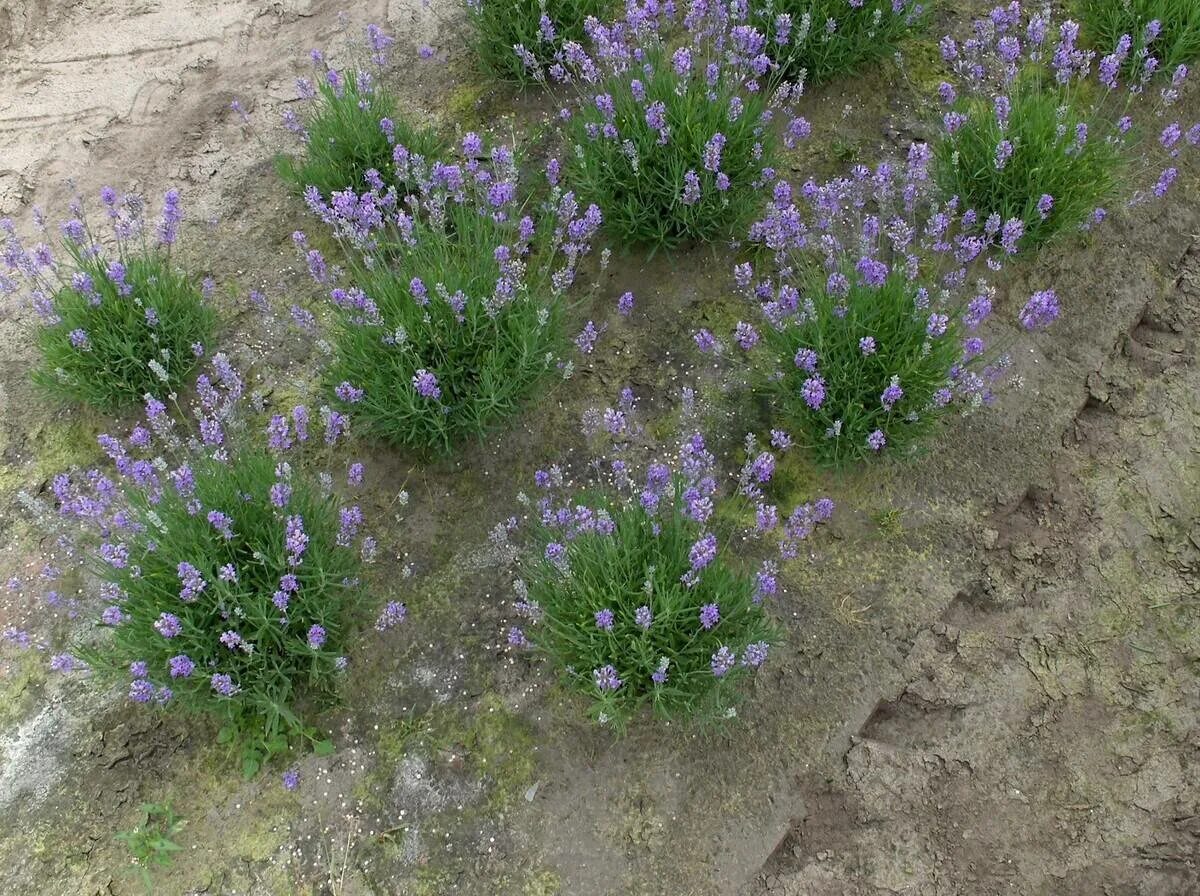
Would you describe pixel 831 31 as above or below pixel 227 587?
above

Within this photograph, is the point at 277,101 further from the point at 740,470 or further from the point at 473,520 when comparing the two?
the point at 740,470

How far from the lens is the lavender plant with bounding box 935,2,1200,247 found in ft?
11.7

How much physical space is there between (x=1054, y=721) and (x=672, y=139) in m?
2.55

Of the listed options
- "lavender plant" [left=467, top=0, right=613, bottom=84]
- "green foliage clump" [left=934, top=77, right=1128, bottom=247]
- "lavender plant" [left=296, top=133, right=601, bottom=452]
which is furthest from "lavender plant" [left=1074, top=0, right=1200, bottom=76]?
"lavender plant" [left=296, top=133, right=601, bottom=452]

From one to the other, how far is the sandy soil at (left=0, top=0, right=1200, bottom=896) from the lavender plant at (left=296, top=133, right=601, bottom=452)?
0.25 metres

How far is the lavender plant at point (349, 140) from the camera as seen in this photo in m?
3.85

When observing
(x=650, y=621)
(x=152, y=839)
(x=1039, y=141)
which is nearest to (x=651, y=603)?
(x=650, y=621)

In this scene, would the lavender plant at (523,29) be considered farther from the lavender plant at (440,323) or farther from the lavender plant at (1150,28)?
the lavender plant at (1150,28)

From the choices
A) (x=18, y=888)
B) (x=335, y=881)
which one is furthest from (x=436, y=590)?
(x=18, y=888)

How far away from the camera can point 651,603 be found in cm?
259

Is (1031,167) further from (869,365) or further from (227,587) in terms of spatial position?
(227,587)

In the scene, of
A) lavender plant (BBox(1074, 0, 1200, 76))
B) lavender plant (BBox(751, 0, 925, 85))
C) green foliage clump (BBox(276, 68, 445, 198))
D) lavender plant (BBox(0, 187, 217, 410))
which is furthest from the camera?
lavender plant (BBox(1074, 0, 1200, 76))

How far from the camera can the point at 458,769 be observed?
281 cm

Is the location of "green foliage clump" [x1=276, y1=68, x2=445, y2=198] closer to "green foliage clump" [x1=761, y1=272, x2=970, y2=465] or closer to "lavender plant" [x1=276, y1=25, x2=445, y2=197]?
"lavender plant" [x1=276, y1=25, x2=445, y2=197]
